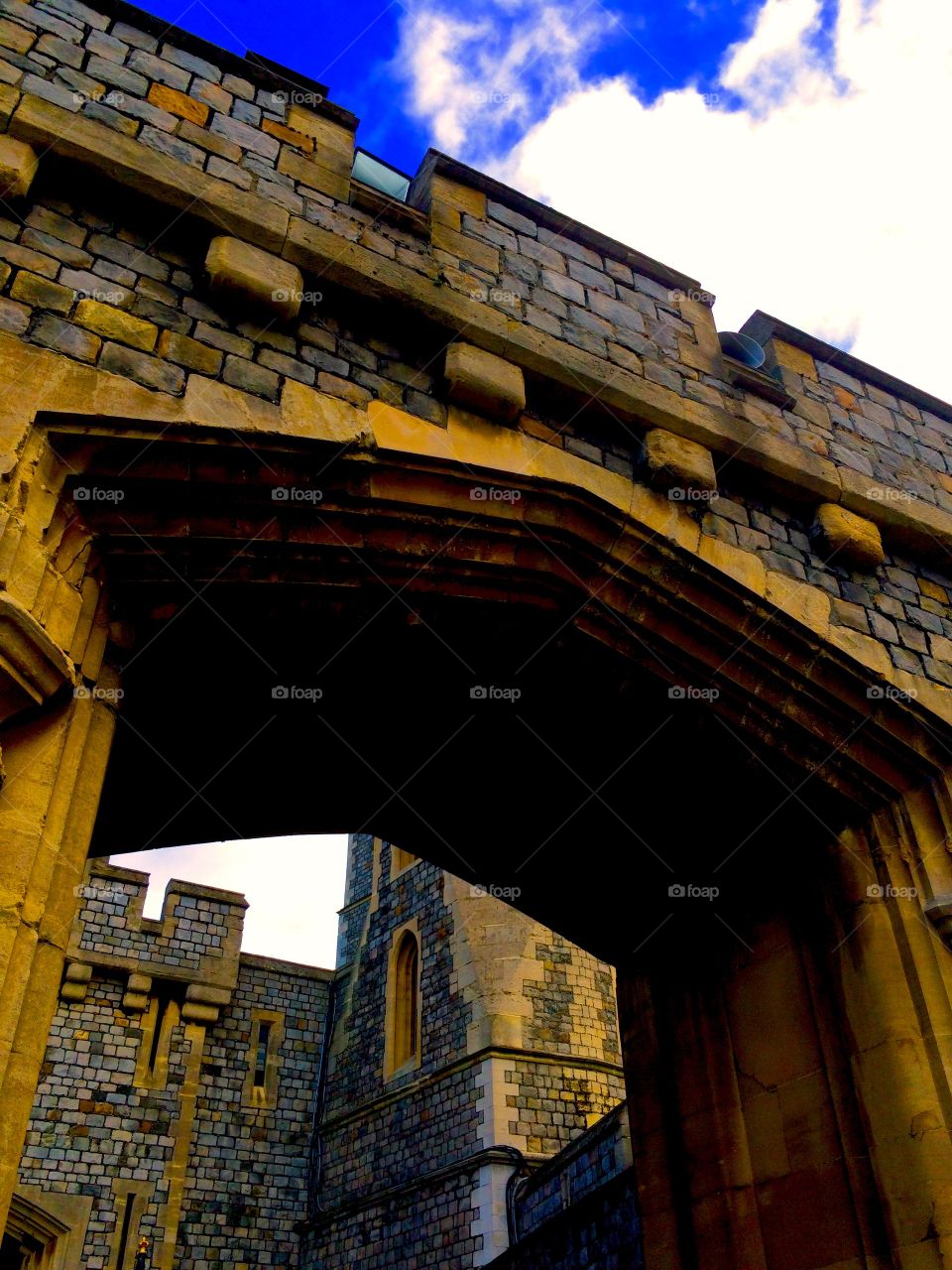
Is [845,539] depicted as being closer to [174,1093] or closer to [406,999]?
[406,999]

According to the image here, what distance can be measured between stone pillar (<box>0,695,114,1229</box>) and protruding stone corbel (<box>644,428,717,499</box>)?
2274 millimetres

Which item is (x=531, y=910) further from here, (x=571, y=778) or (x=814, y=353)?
(x=814, y=353)

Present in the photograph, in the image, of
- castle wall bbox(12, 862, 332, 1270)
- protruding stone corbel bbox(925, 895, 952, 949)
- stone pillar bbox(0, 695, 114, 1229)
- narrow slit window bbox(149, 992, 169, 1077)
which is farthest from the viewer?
narrow slit window bbox(149, 992, 169, 1077)

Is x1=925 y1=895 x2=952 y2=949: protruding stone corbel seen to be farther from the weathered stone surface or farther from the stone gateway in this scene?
the weathered stone surface

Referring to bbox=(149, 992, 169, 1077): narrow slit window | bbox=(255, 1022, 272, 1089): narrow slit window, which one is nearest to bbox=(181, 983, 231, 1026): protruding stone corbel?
bbox=(149, 992, 169, 1077): narrow slit window

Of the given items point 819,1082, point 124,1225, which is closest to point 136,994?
point 124,1225

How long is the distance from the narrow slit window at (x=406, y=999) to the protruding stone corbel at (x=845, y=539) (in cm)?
1077

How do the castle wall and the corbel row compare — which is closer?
the castle wall

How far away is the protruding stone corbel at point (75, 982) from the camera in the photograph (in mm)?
12609

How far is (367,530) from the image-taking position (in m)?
3.33

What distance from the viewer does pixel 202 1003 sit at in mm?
13617

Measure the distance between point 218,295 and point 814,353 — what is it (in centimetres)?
312

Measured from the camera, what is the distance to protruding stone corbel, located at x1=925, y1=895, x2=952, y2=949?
3.55m

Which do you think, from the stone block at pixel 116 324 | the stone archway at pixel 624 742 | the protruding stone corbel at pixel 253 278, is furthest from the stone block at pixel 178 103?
the stone archway at pixel 624 742
